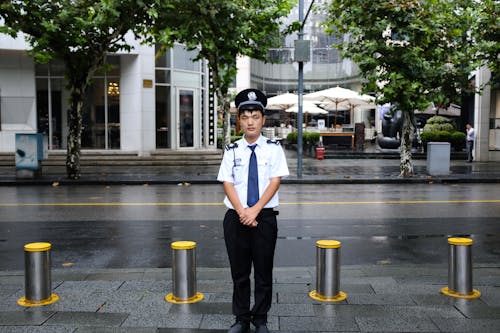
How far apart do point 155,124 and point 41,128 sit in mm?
5195

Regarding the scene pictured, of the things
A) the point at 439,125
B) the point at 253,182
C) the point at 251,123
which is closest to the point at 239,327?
the point at 253,182

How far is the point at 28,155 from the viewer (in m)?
17.8

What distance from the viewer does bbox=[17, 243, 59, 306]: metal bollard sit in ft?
16.4

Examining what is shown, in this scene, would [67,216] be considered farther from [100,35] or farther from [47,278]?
[100,35]

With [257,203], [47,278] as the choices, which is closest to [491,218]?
[257,203]

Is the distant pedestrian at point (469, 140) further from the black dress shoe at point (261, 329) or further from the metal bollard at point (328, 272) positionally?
the black dress shoe at point (261, 329)

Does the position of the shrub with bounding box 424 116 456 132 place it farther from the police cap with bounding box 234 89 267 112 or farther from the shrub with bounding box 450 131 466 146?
the police cap with bounding box 234 89 267 112

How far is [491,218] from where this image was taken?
1038 cm

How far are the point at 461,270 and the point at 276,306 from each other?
187cm

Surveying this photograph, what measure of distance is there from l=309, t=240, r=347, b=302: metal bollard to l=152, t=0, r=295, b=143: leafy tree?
459 inches

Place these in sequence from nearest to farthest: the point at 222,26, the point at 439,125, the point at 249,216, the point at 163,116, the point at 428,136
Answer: the point at 249,216 → the point at 222,26 → the point at 163,116 → the point at 428,136 → the point at 439,125

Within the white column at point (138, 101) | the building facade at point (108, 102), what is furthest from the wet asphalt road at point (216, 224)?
the building facade at point (108, 102)

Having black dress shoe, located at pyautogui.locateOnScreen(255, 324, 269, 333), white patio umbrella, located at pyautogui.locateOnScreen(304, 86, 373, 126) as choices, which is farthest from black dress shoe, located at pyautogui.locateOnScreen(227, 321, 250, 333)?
white patio umbrella, located at pyautogui.locateOnScreen(304, 86, 373, 126)

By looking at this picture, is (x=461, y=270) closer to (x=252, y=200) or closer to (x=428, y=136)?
(x=252, y=200)
